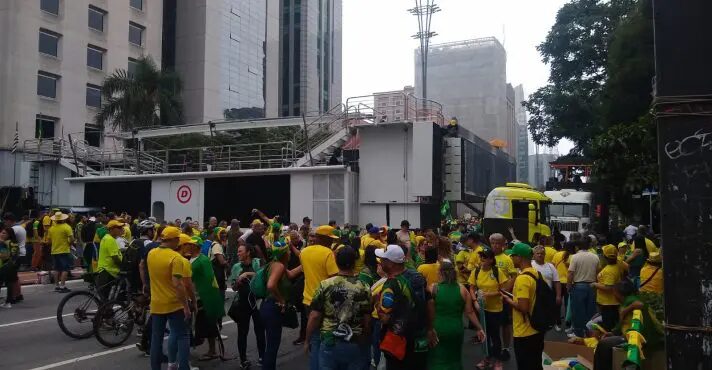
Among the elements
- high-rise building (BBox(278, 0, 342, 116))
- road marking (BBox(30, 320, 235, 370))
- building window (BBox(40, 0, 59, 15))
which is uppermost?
high-rise building (BBox(278, 0, 342, 116))

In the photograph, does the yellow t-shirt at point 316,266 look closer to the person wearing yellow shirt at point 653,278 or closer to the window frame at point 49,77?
the person wearing yellow shirt at point 653,278

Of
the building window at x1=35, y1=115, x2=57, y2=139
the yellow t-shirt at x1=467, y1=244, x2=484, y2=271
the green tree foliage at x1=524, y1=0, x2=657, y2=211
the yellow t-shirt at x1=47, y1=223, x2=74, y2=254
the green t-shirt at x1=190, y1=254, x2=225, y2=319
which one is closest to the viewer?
the green t-shirt at x1=190, y1=254, x2=225, y2=319

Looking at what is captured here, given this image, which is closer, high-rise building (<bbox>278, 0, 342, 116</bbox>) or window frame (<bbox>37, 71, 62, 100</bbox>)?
window frame (<bbox>37, 71, 62, 100</bbox>)

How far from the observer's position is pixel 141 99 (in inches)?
1476

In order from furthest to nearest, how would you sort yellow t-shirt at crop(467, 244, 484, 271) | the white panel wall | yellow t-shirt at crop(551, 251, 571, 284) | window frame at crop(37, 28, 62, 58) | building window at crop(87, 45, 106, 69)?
building window at crop(87, 45, 106, 69)
window frame at crop(37, 28, 62, 58)
the white panel wall
yellow t-shirt at crop(551, 251, 571, 284)
yellow t-shirt at crop(467, 244, 484, 271)

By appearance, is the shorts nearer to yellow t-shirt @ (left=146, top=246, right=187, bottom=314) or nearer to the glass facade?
yellow t-shirt @ (left=146, top=246, right=187, bottom=314)

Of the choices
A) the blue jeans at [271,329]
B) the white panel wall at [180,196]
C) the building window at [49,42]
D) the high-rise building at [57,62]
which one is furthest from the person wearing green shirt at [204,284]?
the building window at [49,42]

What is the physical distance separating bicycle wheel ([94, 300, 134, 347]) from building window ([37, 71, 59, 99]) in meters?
38.5

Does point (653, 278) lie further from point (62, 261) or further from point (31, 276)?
point (31, 276)

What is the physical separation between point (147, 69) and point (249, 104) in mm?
25873

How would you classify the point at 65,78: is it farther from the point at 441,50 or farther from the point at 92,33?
the point at 441,50

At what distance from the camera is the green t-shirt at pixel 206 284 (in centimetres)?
704

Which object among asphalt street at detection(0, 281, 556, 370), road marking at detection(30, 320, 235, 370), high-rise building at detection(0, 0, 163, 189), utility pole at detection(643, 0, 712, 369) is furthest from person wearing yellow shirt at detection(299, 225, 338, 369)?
high-rise building at detection(0, 0, 163, 189)

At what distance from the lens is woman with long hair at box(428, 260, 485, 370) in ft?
16.8
